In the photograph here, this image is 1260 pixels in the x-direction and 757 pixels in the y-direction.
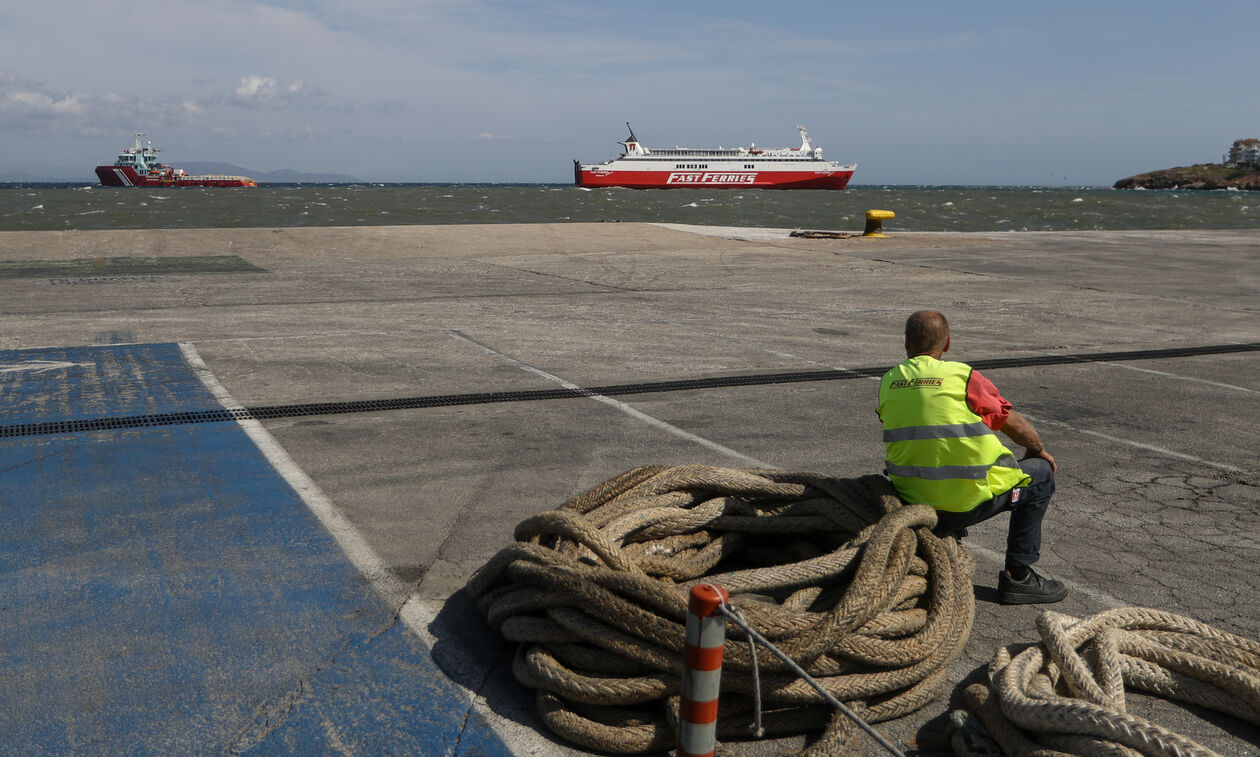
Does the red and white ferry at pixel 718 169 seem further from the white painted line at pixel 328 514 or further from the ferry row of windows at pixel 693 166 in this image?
Answer: the white painted line at pixel 328 514

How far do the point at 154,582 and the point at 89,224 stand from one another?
122 feet

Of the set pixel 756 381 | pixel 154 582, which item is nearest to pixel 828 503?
pixel 154 582

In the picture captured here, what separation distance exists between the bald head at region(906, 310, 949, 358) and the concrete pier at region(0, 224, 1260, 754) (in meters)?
1.25

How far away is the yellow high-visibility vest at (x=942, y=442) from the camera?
15.5ft

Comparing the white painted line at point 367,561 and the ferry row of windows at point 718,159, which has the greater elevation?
the ferry row of windows at point 718,159

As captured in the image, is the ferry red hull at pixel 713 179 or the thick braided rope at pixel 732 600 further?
the ferry red hull at pixel 713 179

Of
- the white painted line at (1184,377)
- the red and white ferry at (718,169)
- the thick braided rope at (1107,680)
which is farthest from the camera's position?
the red and white ferry at (718,169)

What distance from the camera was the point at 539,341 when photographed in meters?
11.6

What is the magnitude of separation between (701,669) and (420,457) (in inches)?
179

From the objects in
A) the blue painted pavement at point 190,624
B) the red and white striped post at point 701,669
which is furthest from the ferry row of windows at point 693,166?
the red and white striped post at point 701,669

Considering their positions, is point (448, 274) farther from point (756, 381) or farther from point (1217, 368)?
point (1217, 368)

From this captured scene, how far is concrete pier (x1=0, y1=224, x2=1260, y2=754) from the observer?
391 centimetres

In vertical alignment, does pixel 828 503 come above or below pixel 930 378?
below

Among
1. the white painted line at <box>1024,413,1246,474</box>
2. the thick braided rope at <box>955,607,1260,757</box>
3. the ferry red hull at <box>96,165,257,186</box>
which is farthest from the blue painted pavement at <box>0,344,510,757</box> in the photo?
the ferry red hull at <box>96,165,257,186</box>
